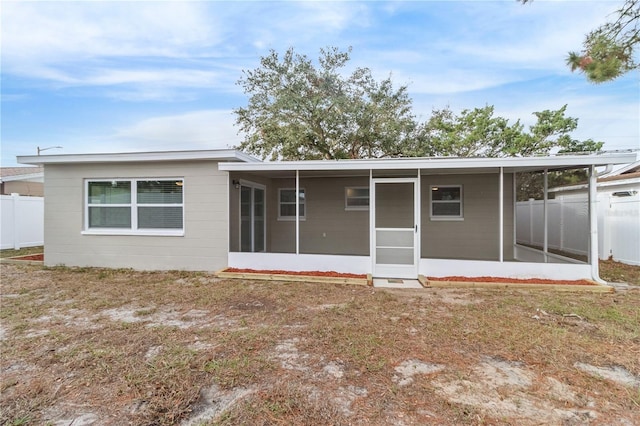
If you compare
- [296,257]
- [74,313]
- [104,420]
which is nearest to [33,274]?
[74,313]

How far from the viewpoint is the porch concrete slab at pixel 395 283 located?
20.4 feet

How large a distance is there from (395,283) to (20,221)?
12695 mm

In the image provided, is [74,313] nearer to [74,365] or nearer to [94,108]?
[74,365]

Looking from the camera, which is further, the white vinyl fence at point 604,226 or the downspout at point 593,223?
the white vinyl fence at point 604,226

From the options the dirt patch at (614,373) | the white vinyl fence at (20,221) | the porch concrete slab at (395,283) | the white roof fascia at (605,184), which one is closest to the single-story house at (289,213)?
the porch concrete slab at (395,283)

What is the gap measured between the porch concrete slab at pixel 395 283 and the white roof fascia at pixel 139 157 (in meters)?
3.92

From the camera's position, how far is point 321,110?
48.7ft

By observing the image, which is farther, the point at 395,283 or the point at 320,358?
the point at 395,283

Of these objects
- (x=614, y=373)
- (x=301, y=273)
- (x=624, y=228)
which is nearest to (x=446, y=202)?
(x=624, y=228)

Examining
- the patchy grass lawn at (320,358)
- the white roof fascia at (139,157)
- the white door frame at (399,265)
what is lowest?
the patchy grass lawn at (320,358)

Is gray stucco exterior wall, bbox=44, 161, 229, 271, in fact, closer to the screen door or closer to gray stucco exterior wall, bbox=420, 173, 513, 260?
the screen door

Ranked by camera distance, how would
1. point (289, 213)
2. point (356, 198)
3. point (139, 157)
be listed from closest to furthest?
point (139, 157)
point (356, 198)
point (289, 213)

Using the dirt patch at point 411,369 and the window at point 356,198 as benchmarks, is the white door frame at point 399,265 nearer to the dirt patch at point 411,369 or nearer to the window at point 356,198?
the window at point 356,198

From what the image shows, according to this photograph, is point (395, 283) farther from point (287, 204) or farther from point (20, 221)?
point (20, 221)
